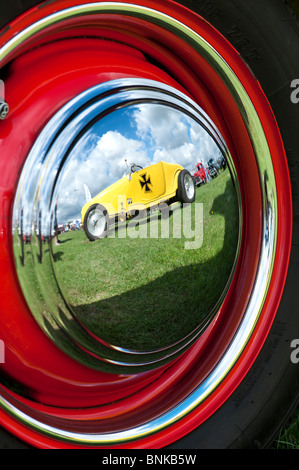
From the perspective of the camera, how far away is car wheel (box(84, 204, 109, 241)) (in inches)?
37.9

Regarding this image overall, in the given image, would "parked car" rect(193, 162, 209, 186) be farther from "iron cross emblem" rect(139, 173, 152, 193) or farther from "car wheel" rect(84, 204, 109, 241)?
"car wheel" rect(84, 204, 109, 241)

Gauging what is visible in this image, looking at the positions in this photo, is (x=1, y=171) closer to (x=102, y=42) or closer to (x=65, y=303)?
(x=65, y=303)

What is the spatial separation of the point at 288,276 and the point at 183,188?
18.3 inches

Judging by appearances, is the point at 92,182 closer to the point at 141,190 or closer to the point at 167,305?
the point at 141,190

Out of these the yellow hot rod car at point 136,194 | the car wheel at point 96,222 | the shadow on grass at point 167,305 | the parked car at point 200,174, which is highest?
the parked car at point 200,174

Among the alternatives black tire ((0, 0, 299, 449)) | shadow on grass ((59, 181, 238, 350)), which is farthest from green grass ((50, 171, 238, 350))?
black tire ((0, 0, 299, 449))

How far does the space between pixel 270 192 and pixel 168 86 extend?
0.46 m

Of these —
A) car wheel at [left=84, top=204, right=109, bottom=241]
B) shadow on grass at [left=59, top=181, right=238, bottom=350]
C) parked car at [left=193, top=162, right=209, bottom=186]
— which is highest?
parked car at [left=193, top=162, right=209, bottom=186]

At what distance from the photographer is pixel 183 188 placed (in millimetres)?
1084

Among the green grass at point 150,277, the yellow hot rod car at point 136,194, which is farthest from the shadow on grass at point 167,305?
the yellow hot rod car at point 136,194

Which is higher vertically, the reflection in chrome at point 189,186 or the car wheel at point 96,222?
the reflection in chrome at point 189,186

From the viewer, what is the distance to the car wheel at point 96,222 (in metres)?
0.96

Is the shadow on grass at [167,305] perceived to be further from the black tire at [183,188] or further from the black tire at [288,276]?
the black tire at [288,276]

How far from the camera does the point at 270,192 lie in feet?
4.17
